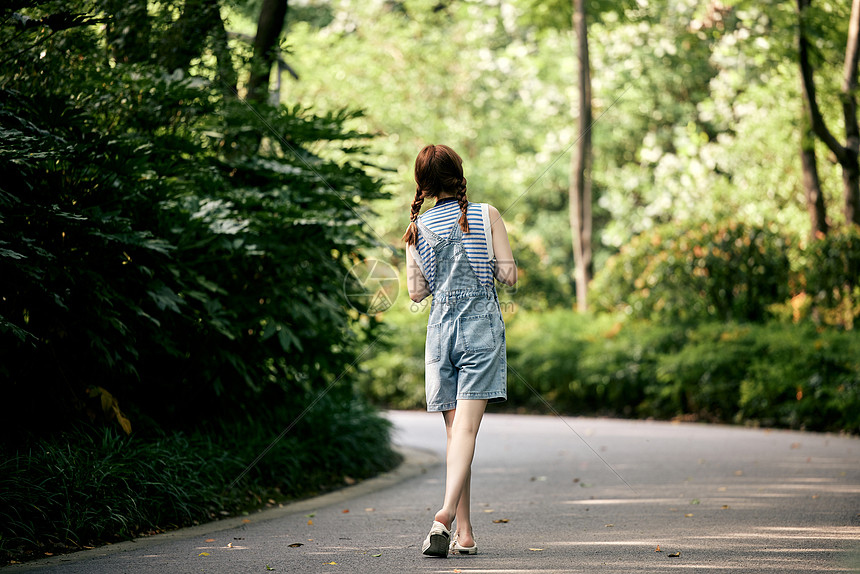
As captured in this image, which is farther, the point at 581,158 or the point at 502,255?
the point at 581,158

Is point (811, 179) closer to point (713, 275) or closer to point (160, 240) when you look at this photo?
point (713, 275)

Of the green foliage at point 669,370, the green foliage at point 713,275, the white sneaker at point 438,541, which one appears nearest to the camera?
the white sneaker at point 438,541

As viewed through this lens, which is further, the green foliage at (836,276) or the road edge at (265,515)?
the green foliage at (836,276)

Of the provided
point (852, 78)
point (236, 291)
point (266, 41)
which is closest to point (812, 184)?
point (852, 78)

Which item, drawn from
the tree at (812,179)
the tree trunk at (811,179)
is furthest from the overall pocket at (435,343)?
the tree at (812,179)

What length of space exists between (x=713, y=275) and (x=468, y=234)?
12.1m

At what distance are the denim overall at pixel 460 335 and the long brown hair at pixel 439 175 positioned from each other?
14cm

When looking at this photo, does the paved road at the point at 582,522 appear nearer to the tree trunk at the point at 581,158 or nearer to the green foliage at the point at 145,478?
the green foliage at the point at 145,478

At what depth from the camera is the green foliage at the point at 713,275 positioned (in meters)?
15.6

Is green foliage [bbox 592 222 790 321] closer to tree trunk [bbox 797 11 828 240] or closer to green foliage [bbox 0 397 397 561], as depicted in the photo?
tree trunk [bbox 797 11 828 240]

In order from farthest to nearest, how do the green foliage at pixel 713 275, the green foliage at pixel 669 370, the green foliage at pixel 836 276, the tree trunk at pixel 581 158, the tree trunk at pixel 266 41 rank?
the tree trunk at pixel 581 158
the green foliage at pixel 713 275
the green foliage at pixel 836 276
the green foliage at pixel 669 370
the tree trunk at pixel 266 41

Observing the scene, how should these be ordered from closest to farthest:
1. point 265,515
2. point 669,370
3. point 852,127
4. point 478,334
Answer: point 478,334 < point 265,515 < point 669,370 < point 852,127

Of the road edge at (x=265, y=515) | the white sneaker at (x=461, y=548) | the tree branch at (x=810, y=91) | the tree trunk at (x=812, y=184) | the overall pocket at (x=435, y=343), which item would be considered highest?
the tree branch at (x=810, y=91)

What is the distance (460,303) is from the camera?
4.78m
